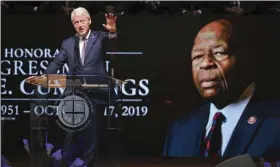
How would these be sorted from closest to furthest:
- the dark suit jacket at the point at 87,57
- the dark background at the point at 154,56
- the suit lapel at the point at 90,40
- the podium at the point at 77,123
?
1. the podium at the point at 77,123
2. the dark suit jacket at the point at 87,57
3. the suit lapel at the point at 90,40
4. the dark background at the point at 154,56

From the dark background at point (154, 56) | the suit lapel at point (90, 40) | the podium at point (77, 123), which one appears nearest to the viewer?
the podium at point (77, 123)

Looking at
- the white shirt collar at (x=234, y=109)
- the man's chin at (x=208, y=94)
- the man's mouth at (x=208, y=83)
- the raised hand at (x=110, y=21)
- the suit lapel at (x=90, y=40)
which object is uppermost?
the raised hand at (x=110, y=21)

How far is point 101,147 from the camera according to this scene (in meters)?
4.70

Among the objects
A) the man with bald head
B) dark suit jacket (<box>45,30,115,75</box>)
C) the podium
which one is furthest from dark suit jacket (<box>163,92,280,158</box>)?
the podium

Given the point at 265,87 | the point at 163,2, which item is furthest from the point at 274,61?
the point at 163,2

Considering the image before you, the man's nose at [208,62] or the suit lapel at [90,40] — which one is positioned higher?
the suit lapel at [90,40]

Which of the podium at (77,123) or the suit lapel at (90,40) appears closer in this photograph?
the podium at (77,123)

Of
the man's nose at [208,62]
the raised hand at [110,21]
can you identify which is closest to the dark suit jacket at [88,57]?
the raised hand at [110,21]

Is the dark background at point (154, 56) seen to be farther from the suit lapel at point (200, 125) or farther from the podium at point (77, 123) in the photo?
the podium at point (77, 123)

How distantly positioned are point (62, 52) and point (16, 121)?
103cm

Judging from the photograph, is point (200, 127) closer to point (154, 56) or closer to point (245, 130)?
point (245, 130)

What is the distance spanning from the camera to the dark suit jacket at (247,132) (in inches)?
268

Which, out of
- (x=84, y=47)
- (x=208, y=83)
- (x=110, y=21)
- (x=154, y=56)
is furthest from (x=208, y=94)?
(x=84, y=47)

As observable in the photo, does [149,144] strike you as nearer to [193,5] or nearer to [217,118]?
[217,118]
